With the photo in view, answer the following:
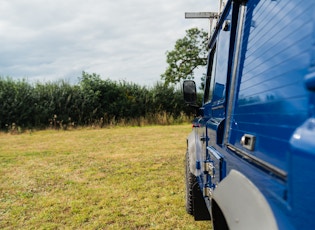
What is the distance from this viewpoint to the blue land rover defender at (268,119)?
93cm

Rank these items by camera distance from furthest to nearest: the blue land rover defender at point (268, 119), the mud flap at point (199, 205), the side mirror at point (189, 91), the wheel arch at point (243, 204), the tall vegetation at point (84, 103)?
the tall vegetation at point (84, 103), the mud flap at point (199, 205), the side mirror at point (189, 91), the wheel arch at point (243, 204), the blue land rover defender at point (268, 119)

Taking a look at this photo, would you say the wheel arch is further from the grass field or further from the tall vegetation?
the tall vegetation

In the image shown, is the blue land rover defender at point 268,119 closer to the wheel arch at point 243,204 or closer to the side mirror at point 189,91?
the wheel arch at point 243,204

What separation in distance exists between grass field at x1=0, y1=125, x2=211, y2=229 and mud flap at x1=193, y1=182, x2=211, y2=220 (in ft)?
0.26

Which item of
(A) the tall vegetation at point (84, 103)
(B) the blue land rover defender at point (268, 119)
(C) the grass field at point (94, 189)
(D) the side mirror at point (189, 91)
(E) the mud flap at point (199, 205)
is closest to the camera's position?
(B) the blue land rover defender at point (268, 119)

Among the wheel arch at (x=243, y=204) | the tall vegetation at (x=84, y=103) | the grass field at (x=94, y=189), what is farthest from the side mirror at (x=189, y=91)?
the tall vegetation at (x=84, y=103)

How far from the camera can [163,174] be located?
5953 mm

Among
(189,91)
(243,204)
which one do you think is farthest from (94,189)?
(243,204)

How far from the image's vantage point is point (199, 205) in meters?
3.70

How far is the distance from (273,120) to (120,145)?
875 cm

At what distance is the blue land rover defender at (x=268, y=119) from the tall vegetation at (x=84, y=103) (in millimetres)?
15042

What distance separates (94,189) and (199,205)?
2.05 m

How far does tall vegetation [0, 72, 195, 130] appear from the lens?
1580cm

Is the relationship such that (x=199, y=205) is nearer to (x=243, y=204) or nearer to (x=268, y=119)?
(x=243, y=204)
